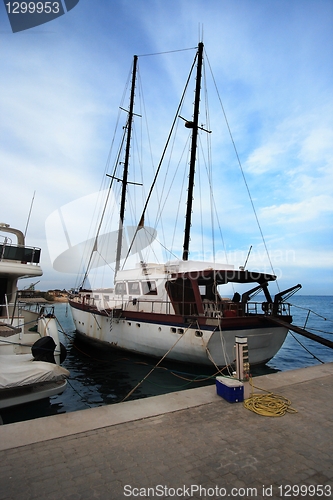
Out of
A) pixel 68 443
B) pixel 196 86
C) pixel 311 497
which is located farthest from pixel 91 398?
pixel 196 86

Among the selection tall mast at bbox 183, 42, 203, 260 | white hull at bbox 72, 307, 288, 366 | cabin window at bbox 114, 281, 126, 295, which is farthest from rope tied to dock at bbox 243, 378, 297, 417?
cabin window at bbox 114, 281, 126, 295

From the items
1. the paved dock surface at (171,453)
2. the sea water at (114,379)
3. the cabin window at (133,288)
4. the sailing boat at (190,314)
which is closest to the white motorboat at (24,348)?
the sea water at (114,379)

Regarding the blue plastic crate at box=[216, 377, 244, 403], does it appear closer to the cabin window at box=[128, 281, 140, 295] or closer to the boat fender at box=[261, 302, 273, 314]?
the boat fender at box=[261, 302, 273, 314]

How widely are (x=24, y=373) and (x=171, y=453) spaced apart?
4861mm

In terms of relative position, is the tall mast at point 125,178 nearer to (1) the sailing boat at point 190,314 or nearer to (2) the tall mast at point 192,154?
(1) the sailing boat at point 190,314

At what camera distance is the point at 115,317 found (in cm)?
1551

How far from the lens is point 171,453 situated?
429 cm

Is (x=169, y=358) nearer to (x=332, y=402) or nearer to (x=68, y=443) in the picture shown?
(x=332, y=402)

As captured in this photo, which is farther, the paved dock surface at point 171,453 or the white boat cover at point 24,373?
the white boat cover at point 24,373

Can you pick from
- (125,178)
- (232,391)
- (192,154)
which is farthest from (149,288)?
(125,178)

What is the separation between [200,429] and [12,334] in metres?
7.64

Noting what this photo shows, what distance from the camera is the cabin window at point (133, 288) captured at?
1633 centimetres

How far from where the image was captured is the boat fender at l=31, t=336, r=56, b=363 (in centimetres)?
902

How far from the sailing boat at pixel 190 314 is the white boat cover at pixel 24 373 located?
4.16 meters
